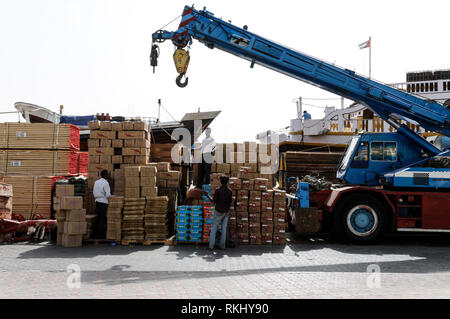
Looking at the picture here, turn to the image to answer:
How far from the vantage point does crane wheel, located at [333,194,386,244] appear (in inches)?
516

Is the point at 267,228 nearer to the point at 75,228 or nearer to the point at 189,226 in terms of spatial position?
the point at 189,226

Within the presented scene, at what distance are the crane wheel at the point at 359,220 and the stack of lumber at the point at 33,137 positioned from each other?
31.0ft

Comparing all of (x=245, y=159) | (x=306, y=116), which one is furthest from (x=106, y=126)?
(x=306, y=116)

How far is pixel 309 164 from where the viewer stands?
18375mm

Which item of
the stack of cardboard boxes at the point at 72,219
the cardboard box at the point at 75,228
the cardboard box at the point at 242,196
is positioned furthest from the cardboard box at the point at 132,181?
the cardboard box at the point at 242,196

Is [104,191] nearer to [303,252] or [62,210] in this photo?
[62,210]

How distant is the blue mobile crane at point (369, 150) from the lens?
13102mm

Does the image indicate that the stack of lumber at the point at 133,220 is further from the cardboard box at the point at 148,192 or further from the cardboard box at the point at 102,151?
the cardboard box at the point at 102,151

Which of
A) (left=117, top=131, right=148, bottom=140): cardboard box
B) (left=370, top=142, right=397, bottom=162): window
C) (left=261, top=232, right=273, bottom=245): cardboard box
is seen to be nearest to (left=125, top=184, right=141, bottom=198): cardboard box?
(left=117, top=131, right=148, bottom=140): cardboard box

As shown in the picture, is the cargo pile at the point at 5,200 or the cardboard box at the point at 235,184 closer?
the cardboard box at the point at 235,184

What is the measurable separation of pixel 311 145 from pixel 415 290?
51.0 ft

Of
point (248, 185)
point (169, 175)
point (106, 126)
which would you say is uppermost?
point (106, 126)

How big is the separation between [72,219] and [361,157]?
27.9ft

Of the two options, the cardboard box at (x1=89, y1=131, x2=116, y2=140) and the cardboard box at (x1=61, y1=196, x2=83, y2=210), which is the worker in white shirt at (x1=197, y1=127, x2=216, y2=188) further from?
the cardboard box at (x1=61, y1=196, x2=83, y2=210)
